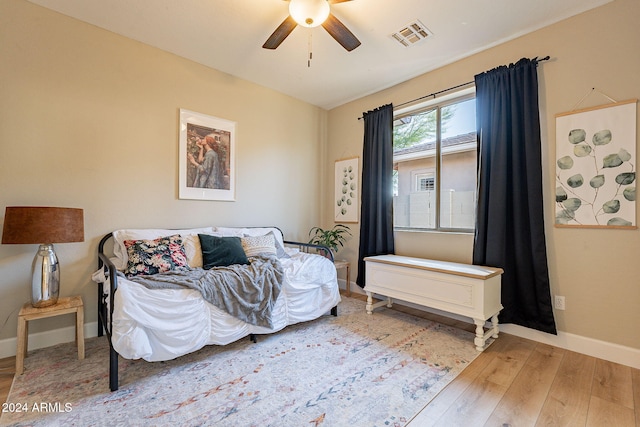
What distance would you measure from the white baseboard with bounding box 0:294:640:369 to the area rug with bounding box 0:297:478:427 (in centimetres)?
10

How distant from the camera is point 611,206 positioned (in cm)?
208

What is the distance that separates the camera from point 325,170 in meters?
4.34

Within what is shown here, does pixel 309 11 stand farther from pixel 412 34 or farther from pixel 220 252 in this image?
pixel 220 252

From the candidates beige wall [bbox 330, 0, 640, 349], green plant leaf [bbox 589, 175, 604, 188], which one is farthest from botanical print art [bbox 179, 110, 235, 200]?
green plant leaf [bbox 589, 175, 604, 188]

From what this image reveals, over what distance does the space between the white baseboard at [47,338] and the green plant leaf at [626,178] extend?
169 inches

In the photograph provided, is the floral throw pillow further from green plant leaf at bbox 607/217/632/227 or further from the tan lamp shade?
green plant leaf at bbox 607/217/632/227

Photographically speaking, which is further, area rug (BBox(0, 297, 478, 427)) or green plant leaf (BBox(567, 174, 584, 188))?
green plant leaf (BBox(567, 174, 584, 188))

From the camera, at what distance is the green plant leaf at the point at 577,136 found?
86.0 inches

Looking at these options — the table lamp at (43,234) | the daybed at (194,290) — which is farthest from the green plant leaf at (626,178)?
the table lamp at (43,234)

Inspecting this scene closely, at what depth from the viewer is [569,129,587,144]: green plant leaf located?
7.17 feet

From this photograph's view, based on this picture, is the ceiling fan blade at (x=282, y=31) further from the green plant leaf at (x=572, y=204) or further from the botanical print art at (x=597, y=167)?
the green plant leaf at (x=572, y=204)

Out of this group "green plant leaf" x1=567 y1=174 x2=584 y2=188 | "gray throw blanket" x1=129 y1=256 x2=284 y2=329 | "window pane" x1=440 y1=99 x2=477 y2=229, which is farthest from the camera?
"window pane" x1=440 y1=99 x2=477 y2=229

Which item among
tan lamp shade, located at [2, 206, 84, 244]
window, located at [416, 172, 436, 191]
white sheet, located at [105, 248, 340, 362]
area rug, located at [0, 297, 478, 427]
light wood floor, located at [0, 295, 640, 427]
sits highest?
window, located at [416, 172, 436, 191]

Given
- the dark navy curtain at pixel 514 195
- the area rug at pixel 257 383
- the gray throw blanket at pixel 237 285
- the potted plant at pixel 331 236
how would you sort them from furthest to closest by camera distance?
the potted plant at pixel 331 236 < the dark navy curtain at pixel 514 195 < the gray throw blanket at pixel 237 285 < the area rug at pixel 257 383
